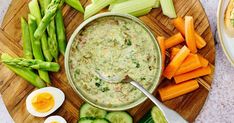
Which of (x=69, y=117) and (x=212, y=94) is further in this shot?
(x=212, y=94)

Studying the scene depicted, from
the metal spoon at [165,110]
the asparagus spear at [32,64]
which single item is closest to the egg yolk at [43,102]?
the asparagus spear at [32,64]

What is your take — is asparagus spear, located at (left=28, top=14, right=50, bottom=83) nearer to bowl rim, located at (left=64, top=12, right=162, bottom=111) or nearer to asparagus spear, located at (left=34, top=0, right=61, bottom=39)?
asparagus spear, located at (left=34, top=0, right=61, bottom=39)

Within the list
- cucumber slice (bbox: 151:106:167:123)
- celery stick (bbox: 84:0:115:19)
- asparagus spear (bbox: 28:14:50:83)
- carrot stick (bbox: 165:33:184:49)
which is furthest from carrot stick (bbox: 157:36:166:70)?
asparagus spear (bbox: 28:14:50:83)

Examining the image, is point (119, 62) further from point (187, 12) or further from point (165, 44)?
point (187, 12)

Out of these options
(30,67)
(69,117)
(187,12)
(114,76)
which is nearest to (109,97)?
(114,76)

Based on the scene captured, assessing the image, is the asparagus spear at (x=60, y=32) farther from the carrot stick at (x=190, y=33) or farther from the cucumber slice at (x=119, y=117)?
the carrot stick at (x=190, y=33)

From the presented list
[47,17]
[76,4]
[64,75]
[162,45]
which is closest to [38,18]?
[47,17]

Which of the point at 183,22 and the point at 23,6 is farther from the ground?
the point at 23,6
